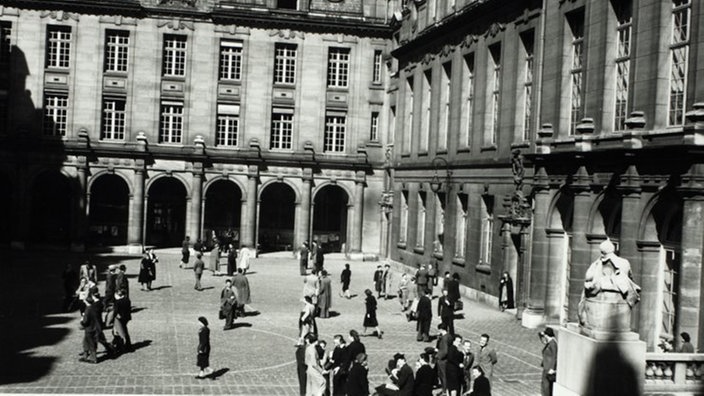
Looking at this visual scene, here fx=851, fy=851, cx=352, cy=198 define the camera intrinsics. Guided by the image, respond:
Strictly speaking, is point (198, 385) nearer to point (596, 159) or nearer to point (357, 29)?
point (596, 159)

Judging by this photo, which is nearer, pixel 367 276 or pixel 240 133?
pixel 367 276

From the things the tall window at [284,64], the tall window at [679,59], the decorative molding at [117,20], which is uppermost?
the decorative molding at [117,20]

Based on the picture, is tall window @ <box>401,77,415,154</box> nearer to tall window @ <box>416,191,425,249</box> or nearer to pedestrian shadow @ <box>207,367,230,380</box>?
tall window @ <box>416,191,425,249</box>

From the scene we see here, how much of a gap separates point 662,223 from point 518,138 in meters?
9.67

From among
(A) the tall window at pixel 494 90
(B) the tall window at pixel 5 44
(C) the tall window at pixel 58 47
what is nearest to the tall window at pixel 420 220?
(A) the tall window at pixel 494 90

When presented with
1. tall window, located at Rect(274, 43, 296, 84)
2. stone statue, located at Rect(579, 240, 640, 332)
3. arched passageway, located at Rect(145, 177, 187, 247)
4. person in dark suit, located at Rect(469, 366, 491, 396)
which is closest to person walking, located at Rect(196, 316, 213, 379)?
person in dark suit, located at Rect(469, 366, 491, 396)

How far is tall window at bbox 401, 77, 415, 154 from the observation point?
44694 mm

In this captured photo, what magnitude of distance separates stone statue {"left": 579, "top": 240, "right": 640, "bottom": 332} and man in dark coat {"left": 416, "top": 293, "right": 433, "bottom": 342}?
10685 millimetres

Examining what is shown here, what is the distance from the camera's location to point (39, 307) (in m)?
27.6

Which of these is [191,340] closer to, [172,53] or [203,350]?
[203,350]

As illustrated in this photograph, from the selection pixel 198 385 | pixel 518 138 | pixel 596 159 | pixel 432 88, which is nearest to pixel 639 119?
pixel 596 159

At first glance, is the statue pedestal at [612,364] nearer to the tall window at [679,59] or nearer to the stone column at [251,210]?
the tall window at [679,59]

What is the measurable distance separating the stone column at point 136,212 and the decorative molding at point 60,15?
29.4 ft

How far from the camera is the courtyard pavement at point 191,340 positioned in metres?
18.4
